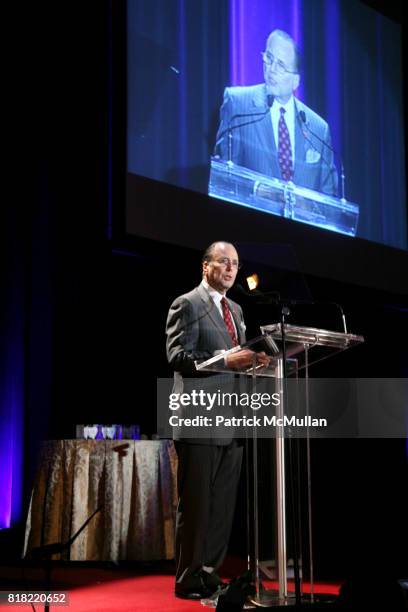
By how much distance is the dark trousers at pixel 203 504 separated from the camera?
312 cm

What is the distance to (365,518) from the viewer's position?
5.36m

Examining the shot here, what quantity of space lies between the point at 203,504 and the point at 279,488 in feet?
1.71

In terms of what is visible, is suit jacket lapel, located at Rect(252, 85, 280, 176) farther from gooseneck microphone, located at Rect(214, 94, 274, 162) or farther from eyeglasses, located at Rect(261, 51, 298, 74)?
eyeglasses, located at Rect(261, 51, 298, 74)

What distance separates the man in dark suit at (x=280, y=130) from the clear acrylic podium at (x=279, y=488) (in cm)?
256

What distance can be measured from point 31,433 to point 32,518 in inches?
27.2

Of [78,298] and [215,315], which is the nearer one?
[215,315]

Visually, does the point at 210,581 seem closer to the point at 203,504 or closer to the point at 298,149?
the point at 203,504

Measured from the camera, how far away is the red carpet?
9.71 ft

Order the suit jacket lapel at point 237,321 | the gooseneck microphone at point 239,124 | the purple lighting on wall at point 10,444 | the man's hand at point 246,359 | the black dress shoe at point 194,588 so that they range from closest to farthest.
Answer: the man's hand at point 246,359
the black dress shoe at point 194,588
the suit jacket lapel at point 237,321
the purple lighting on wall at point 10,444
the gooseneck microphone at point 239,124

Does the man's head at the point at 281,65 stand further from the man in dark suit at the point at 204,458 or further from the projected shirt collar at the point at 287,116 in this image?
the man in dark suit at the point at 204,458

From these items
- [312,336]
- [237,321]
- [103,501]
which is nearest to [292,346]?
[312,336]

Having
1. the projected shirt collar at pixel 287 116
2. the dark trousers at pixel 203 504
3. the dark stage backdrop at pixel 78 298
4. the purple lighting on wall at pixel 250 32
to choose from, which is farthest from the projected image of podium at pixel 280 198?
the dark trousers at pixel 203 504

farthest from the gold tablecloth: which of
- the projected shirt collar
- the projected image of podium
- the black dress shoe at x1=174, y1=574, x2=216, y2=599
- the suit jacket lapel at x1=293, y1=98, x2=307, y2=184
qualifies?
the projected shirt collar

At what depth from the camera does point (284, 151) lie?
5352 millimetres
